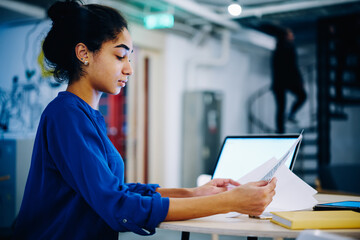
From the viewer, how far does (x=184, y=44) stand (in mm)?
6402

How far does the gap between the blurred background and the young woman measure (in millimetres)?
2491

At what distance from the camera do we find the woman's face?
129cm

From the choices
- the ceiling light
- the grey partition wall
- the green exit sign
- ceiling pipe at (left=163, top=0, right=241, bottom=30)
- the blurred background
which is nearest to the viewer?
the ceiling light

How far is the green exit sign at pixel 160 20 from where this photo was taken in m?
4.70

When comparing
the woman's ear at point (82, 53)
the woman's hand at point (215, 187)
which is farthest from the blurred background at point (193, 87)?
the woman's hand at point (215, 187)

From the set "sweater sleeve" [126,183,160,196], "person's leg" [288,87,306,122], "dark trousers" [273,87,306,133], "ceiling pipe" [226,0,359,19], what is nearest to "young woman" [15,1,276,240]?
"sweater sleeve" [126,183,160,196]

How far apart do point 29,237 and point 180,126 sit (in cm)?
506

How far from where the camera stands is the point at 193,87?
651 centimetres

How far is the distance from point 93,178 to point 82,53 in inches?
18.4

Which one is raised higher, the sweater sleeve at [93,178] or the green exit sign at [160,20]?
the green exit sign at [160,20]

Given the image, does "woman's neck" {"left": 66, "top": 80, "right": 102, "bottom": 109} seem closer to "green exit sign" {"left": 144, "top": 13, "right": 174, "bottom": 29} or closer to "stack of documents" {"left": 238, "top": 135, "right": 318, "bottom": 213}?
"stack of documents" {"left": 238, "top": 135, "right": 318, "bottom": 213}

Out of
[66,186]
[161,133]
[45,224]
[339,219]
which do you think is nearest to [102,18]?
[66,186]

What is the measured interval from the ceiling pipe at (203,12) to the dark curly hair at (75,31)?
11.3 ft

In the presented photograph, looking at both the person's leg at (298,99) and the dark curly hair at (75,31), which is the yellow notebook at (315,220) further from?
the person's leg at (298,99)
